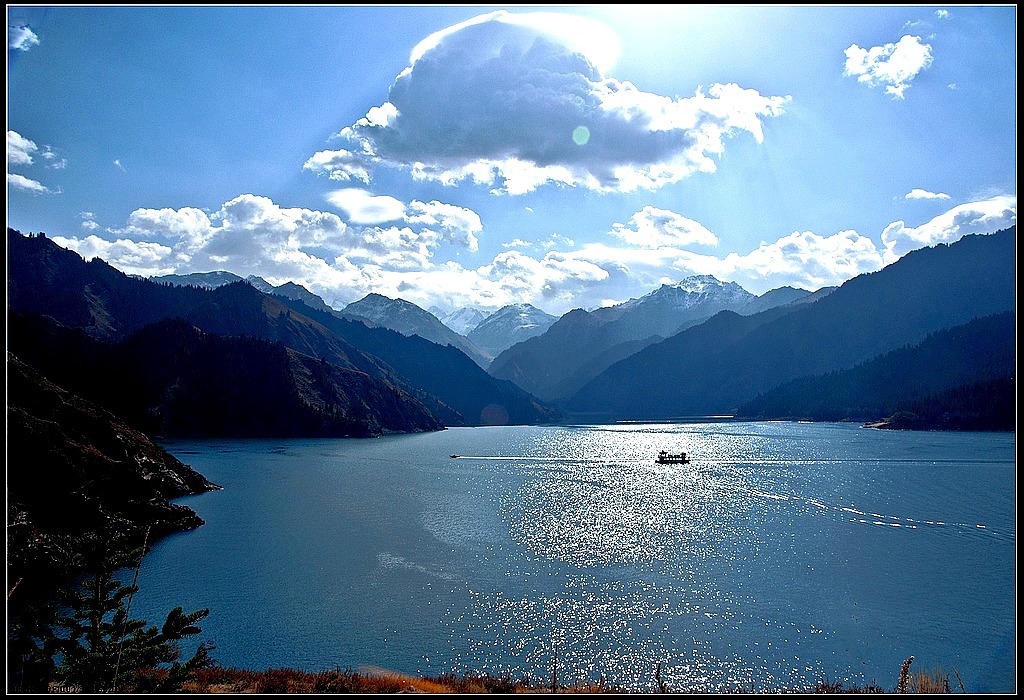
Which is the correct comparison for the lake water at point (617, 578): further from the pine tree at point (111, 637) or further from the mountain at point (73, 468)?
the pine tree at point (111, 637)

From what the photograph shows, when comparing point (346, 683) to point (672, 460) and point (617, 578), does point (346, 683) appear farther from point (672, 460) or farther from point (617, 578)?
point (672, 460)

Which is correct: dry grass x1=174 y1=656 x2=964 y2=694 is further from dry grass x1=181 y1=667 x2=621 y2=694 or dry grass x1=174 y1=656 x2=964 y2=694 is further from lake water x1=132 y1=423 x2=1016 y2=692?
lake water x1=132 y1=423 x2=1016 y2=692

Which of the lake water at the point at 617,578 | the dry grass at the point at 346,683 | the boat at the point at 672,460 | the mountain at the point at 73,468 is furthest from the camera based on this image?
the boat at the point at 672,460

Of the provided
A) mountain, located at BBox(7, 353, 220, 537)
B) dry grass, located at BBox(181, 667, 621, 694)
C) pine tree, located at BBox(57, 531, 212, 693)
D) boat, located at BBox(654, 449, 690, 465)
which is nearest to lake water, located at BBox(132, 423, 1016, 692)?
dry grass, located at BBox(181, 667, 621, 694)

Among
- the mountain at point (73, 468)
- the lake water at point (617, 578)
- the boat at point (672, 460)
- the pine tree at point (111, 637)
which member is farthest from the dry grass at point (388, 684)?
the boat at point (672, 460)

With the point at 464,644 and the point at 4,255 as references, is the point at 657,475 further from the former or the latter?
the point at 4,255

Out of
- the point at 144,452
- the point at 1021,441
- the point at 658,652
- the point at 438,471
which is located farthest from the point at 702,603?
the point at 438,471

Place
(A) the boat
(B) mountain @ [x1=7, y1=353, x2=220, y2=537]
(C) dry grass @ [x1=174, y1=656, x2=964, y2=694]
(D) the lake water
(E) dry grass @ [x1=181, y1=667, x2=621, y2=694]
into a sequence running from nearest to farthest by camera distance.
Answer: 1. (C) dry grass @ [x1=174, y1=656, x2=964, y2=694]
2. (E) dry grass @ [x1=181, y1=667, x2=621, y2=694]
3. (D) the lake water
4. (B) mountain @ [x1=7, y1=353, x2=220, y2=537]
5. (A) the boat

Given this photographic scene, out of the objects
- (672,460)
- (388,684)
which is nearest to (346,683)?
(388,684)
